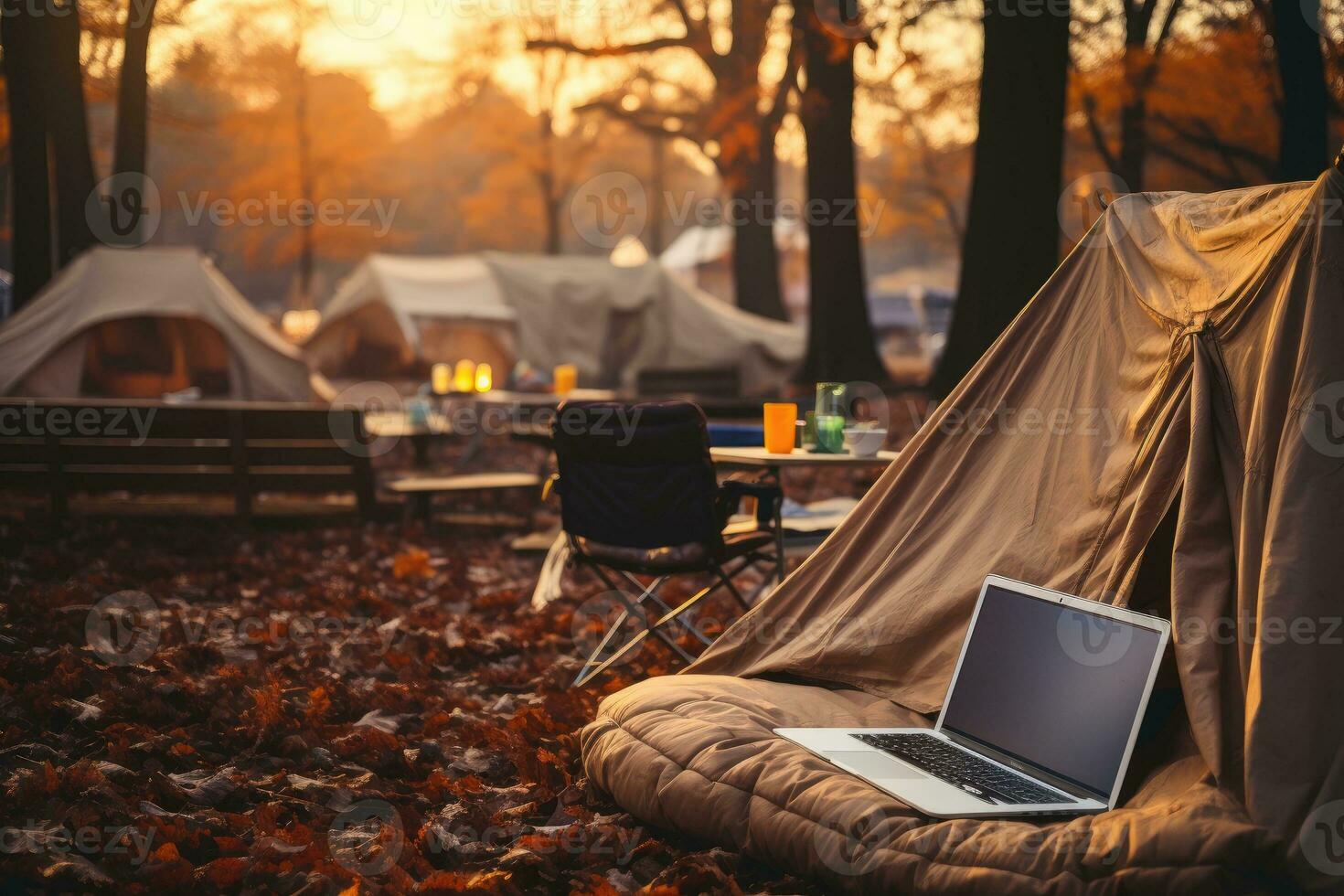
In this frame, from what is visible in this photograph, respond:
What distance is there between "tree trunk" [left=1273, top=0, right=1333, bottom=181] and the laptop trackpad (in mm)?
9084

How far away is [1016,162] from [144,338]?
38.0 feet

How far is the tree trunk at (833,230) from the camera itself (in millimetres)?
13383

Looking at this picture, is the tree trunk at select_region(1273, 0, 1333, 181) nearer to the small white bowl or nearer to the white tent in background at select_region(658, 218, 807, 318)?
the small white bowl

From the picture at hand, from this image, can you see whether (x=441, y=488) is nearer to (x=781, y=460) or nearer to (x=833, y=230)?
(x=781, y=460)

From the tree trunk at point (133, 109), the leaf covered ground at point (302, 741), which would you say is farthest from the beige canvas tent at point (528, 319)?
the leaf covered ground at point (302, 741)

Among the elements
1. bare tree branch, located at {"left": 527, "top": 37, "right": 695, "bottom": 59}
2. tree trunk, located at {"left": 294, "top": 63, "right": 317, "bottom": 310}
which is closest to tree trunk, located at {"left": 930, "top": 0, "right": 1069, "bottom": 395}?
bare tree branch, located at {"left": 527, "top": 37, "right": 695, "bottom": 59}

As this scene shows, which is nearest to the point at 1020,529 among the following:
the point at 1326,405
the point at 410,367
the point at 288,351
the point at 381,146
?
the point at 1326,405

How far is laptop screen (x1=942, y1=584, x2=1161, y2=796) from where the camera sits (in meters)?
3.09

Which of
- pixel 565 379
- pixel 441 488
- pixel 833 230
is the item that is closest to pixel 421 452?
pixel 565 379

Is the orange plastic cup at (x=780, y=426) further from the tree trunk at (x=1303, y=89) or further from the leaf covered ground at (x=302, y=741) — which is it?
the tree trunk at (x=1303, y=89)

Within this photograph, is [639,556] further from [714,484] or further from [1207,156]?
[1207,156]

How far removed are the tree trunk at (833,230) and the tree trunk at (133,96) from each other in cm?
879

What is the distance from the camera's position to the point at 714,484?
17.3ft

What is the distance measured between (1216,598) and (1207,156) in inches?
955
